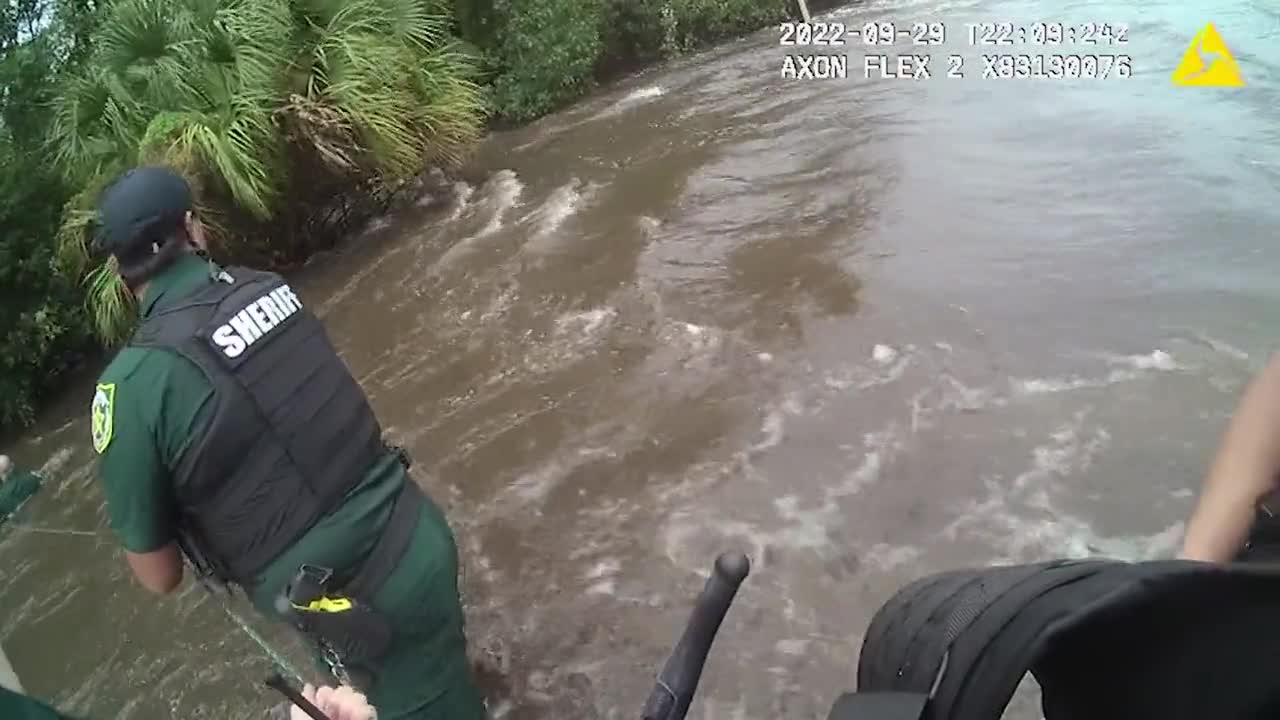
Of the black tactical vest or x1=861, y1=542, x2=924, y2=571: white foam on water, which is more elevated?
the black tactical vest

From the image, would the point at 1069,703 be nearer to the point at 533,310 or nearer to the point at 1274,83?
the point at 533,310

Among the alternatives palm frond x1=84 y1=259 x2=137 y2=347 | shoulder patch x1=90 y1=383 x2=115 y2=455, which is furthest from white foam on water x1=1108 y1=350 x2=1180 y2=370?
palm frond x1=84 y1=259 x2=137 y2=347

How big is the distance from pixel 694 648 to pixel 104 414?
1.83 metres

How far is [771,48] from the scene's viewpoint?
12.5 meters

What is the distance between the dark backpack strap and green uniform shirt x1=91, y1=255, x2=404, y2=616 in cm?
187

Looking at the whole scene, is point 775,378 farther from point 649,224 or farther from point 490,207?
point 490,207

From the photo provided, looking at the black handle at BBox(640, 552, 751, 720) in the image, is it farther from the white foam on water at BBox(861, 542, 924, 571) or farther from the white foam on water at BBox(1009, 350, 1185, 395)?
the white foam on water at BBox(1009, 350, 1185, 395)

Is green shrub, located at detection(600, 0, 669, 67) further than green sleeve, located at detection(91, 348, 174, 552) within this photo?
Yes

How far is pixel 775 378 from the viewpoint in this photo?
5625 millimetres

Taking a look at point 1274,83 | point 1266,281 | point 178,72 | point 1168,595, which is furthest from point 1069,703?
point 1274,83

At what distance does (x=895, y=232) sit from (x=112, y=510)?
5.58 metres

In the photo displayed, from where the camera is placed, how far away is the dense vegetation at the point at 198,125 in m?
6.93

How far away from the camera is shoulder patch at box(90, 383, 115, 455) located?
2342 millimetres

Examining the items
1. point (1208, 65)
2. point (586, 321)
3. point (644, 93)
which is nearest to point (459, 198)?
point (644, 93)
